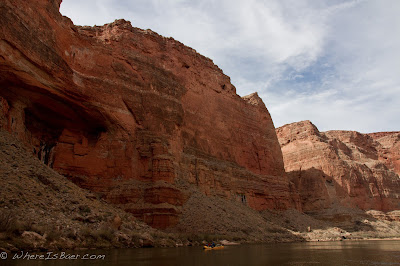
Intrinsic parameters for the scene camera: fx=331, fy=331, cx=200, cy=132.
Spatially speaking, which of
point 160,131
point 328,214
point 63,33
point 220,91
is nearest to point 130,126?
point 160,131

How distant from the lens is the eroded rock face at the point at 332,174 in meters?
55.0

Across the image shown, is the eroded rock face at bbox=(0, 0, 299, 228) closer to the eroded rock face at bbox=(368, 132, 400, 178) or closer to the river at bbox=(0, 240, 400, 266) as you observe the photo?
the river at bbox=(0, 240, 400, 266)

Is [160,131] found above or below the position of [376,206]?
above

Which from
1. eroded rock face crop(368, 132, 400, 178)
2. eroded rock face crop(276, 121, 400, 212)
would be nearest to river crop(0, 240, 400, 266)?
eroded rock face crop(276, 121, 400, 212)

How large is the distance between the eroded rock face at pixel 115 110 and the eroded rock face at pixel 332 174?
21.3 meters

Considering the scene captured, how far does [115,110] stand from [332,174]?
42346mm

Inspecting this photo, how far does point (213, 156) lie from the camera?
3719 cm

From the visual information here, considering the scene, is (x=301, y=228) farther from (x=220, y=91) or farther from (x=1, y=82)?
(x=1, y=82)

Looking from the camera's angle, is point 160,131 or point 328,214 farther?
point 328,214

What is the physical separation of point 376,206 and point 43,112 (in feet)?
178

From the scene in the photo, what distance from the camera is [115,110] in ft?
89.8

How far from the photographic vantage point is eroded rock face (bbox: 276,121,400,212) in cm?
5497

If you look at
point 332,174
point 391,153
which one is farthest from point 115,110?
point 391,153

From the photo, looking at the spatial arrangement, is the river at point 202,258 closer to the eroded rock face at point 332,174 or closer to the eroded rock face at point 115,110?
the eroded rock face at point 115,110
